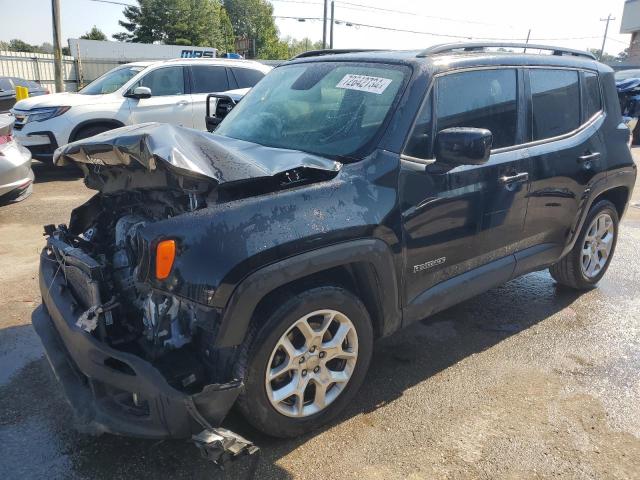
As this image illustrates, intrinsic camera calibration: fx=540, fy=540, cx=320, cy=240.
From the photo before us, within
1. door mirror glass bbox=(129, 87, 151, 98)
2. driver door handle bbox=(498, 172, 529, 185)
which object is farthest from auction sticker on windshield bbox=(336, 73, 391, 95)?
door mirror glass bbox=(129, 87, 151, 98)

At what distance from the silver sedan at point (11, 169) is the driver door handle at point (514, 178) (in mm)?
5269

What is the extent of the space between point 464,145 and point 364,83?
785 millimetres

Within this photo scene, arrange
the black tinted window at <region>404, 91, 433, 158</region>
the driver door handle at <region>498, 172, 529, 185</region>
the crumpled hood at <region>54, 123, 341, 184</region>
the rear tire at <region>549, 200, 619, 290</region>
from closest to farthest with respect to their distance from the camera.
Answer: the crumpled hood at <region>54, 123, 341, 184</region>
the black tinted window at <region>404, 91, 433, 158</region>
the driver door handle at <region>498, 172, 529, 185</region>
the rear tire at <region>549, 200, 619, 290</region>

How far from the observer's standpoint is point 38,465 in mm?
2592

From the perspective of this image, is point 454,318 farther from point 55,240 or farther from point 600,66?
point 55,240

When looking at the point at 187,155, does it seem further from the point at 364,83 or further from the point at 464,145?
the point at 464,145

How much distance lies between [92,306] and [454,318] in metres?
2.75

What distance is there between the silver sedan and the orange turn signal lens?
464 cm

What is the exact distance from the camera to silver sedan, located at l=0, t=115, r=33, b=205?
19.6 feet

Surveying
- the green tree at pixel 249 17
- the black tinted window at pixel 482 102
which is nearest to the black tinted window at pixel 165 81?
the black tinted window at pixel 482 102

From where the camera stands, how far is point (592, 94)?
14.1 feet

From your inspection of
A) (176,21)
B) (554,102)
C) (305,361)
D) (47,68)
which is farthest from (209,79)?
(176,21)

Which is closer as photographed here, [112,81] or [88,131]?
[88,131]

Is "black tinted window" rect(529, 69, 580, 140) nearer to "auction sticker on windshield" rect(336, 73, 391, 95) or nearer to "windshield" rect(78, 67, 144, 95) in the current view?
"auction sticker on windshield" rect(336, 73, 391, 95)
